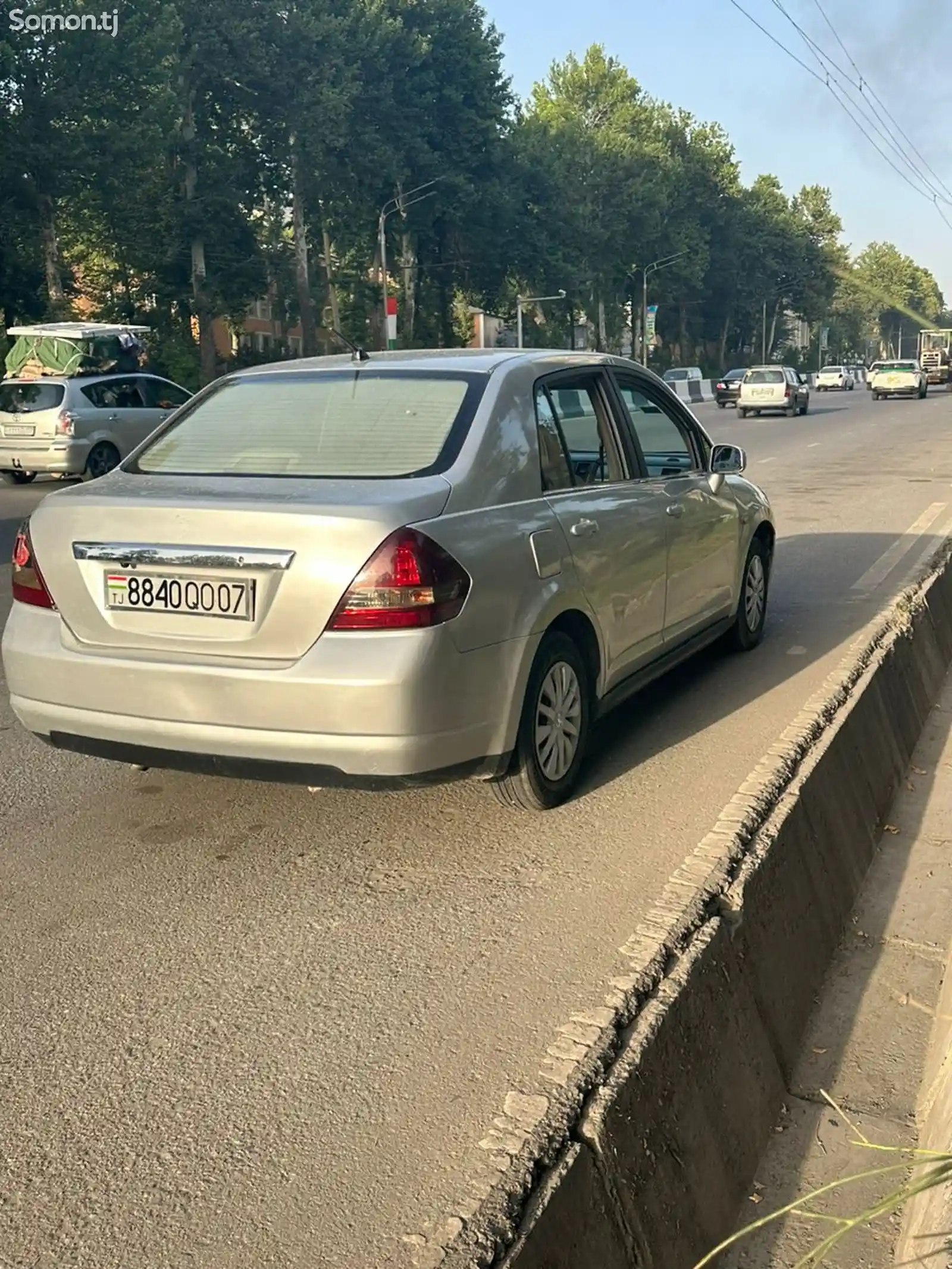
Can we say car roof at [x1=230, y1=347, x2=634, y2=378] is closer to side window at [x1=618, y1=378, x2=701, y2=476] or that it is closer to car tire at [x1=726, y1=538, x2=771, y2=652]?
side window at [x1=618, y1=378, x2=701, y2=476]

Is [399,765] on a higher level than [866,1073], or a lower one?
higher

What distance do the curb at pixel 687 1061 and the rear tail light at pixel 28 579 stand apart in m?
2.22

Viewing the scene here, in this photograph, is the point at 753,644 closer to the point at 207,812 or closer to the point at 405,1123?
the point at 207,812

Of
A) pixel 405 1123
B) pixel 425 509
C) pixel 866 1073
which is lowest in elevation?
pixel 866 1073

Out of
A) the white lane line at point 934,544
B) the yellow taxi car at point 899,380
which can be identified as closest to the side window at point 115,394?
the white lane line at point 934,544

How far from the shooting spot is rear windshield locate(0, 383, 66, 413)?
16.6m

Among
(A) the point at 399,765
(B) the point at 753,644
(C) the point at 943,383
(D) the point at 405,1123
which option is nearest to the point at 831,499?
(B) the point at 753,644

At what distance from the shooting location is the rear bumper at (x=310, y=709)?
145 inches

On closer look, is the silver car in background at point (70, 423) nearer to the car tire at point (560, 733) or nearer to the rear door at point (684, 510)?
the rear door at point (684, 510)

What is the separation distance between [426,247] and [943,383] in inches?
1194

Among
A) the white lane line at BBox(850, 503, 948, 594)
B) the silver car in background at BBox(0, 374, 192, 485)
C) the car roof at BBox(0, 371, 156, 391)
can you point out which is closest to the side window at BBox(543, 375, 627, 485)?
the white lane line at BBox(850, 503, 948, 594)

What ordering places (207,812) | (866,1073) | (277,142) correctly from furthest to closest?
(277,142) → (207,812) → (866,1073)

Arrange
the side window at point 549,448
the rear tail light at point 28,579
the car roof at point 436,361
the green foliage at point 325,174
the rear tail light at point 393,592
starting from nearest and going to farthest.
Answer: the rear tail light at point 393,592 → the rear tail light at point 28,579 → the side window at point 549,448 → the car roof at point 436,361 → the green foliage at point 325,174

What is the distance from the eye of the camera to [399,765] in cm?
375
